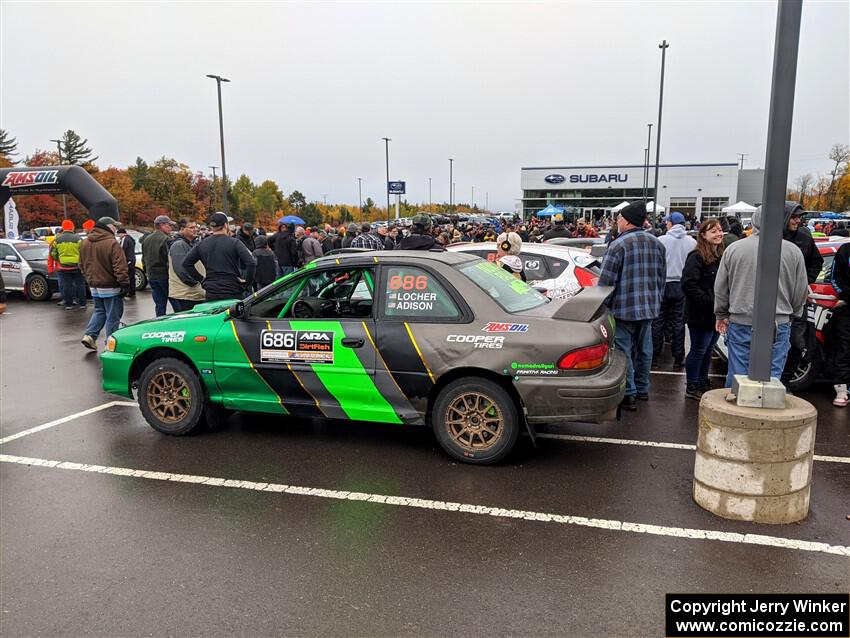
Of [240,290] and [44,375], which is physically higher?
[240,290]

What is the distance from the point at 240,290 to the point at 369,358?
11.0 ft

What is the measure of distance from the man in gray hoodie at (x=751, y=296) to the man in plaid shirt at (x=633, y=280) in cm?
89

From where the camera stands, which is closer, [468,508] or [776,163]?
[776,163]

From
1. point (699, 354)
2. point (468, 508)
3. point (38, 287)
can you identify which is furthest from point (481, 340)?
point (38, 287)

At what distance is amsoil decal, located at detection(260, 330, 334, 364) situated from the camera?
4910 mm

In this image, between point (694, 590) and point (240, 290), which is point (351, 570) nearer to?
point (694, 590)

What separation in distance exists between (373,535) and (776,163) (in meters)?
3.23

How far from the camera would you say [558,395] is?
4.40 meters

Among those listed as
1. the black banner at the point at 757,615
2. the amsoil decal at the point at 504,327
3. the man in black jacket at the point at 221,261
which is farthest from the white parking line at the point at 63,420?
the black banner at the point at 757,615

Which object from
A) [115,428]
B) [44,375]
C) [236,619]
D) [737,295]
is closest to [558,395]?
[737,295]

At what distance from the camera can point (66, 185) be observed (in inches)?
904

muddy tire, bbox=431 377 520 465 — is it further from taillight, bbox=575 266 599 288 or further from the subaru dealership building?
the subaru dealership building

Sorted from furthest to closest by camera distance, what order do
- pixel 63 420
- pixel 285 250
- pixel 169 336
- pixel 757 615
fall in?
1. pixel 285 250
2. pixel 63 420
3. pixel 169 336
4. pixel 757 615

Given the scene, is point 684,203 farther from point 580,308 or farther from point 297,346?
point 297,346
